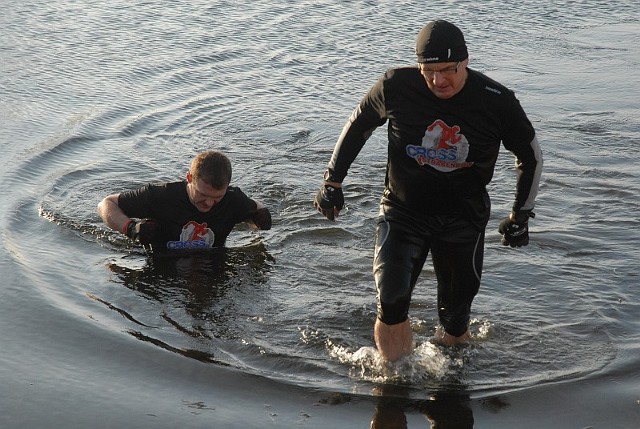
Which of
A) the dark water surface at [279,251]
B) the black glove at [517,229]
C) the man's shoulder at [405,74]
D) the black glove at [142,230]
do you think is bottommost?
the dark water surface at [279,251]

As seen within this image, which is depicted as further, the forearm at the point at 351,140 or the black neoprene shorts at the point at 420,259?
the forearm at the point at 351,140

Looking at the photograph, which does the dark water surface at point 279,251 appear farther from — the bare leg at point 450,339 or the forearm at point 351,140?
the forearm at point 351,140

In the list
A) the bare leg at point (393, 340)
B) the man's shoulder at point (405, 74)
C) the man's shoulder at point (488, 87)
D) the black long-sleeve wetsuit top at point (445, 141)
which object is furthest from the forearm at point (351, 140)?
the bare leg at point (393, 340)

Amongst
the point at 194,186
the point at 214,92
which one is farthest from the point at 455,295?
the point at 214,92

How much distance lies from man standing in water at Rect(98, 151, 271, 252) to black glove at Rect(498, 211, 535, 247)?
7.34ft

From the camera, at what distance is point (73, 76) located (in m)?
13.5

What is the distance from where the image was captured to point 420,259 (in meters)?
5.99

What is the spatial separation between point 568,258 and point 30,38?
981 cm

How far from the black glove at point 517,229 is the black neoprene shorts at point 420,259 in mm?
172

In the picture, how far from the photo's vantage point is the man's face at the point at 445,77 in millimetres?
5508

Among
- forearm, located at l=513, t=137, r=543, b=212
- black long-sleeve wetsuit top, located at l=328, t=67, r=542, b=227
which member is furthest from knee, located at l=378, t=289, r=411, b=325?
forearm, located at l=513, t=137, r=543, b=212

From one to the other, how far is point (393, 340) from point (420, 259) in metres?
0.51

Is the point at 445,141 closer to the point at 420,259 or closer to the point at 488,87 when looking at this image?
the point at 488,87

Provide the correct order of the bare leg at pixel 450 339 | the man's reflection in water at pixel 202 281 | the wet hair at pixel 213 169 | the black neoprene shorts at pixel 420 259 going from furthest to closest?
the wet hair at pixel 213 169 < the man's reflection in water at pixel 202 281 < the bare leg at pixel 450 339 < the black neoprene shorts at pixel 420 259
